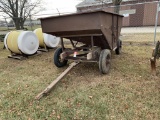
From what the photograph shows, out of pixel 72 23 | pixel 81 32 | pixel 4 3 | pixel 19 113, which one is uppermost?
pixel 4 3

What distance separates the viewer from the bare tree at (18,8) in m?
14.9

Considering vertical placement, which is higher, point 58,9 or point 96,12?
point 58,9

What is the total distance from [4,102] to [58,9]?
33.1 feet

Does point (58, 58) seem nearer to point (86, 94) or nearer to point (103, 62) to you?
point (103, 62)

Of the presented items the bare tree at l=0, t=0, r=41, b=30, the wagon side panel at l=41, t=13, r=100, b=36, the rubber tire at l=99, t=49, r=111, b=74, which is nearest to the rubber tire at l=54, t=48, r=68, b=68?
the wagon side panel at l=41, t=13, r=100, b=36

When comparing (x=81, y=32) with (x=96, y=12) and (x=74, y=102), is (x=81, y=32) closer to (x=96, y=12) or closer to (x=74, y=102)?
(x=96, y=12)

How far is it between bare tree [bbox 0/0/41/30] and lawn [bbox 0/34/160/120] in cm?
1194

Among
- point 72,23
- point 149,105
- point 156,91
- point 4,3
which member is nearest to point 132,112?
point 149,105

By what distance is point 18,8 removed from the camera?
16250mm

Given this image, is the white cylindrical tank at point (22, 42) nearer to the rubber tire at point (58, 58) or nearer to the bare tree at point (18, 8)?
the rubber tire at point (58, 58)

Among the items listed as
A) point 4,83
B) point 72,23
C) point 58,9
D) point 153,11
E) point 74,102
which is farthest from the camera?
point 153,11

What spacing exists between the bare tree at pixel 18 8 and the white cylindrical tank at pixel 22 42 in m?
9.43

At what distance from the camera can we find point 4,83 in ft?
12.2

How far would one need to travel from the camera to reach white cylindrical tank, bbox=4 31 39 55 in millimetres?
5566
